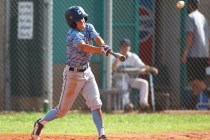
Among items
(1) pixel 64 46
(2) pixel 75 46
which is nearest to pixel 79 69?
(2) pixel 75 46

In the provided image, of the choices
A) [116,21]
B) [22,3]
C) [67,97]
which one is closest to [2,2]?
[22,3]

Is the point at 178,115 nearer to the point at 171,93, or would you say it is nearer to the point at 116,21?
the point at 171,93

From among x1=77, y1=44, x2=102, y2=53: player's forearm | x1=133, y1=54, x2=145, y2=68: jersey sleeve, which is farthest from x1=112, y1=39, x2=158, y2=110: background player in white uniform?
x1=77, y1=44, x2=102, y2=53: player's forearm

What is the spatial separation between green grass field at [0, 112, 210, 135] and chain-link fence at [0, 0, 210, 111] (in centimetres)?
87

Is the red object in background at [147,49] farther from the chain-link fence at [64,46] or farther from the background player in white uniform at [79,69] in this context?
the background player in white uniform at [79,69]

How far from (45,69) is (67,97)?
5482 mm

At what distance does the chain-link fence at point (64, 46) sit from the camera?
14211 millimetres

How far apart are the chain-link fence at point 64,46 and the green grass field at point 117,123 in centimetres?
87

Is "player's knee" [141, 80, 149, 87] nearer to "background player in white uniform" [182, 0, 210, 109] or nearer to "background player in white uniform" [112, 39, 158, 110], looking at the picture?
"background player in white uniform" [112, 39, 158, 110]

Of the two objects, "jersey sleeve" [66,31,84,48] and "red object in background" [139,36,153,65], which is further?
"red object in background" [139,36,153,65]

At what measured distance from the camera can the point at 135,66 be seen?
557 inches

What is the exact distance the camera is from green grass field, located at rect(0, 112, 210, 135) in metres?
10.9

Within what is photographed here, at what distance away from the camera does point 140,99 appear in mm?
14078

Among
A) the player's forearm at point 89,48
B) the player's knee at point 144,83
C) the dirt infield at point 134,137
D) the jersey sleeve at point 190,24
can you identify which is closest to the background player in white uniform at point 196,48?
the jersey sleeve at point 190,24
